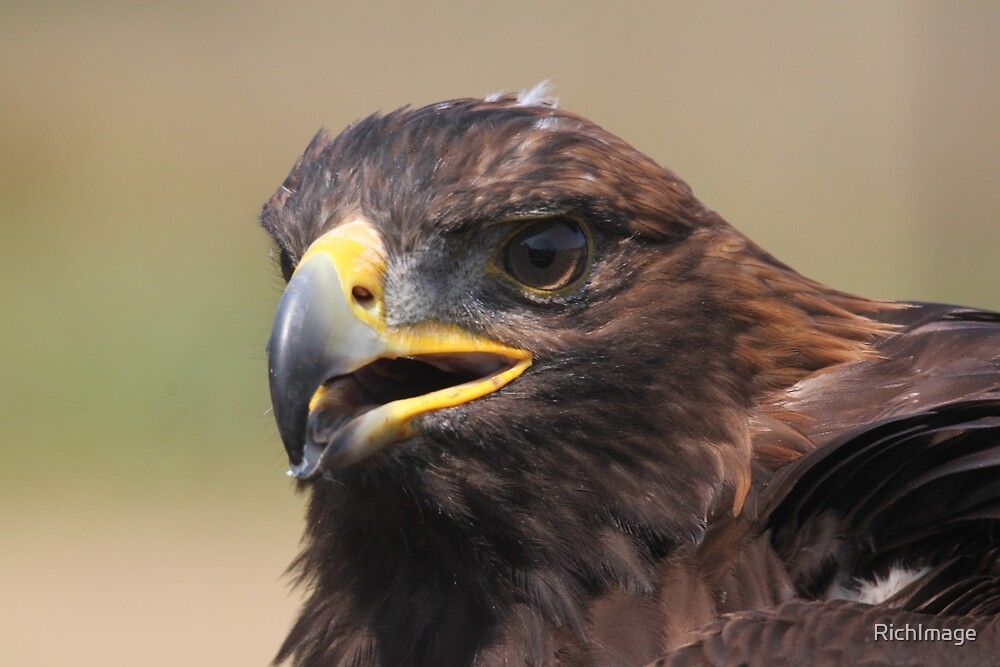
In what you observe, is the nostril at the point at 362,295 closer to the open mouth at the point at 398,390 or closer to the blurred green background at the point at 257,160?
the open mouth at the point at 398,390

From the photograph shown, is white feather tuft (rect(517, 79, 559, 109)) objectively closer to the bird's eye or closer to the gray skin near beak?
the bird's eye

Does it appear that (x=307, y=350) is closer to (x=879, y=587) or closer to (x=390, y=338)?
(x=390, y=338)

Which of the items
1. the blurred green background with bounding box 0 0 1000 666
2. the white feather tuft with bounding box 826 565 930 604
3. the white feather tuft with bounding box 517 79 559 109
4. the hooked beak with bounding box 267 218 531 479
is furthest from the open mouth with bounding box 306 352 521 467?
the blurred green background with bounding box 0 0 1000 666

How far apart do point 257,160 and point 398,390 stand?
11.7 meters

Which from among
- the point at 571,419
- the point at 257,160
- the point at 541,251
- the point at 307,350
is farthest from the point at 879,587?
the point at 257,160

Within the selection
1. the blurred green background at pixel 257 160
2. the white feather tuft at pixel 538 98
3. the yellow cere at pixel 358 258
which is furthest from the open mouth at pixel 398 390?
the blurred green background at pixel 257 160

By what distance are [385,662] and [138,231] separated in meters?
11.1

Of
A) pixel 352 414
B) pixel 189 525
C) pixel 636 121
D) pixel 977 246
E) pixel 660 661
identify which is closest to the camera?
pixel 660 661

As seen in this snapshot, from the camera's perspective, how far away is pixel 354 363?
8.55 feet

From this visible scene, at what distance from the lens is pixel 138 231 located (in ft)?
44.0

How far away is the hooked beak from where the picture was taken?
2.57 metres

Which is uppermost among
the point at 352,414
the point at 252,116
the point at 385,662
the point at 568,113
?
the point at 252,116

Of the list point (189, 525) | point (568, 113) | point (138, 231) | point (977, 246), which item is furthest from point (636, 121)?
point (568, 113)

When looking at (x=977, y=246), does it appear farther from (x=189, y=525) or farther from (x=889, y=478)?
(x=889, y=478)
